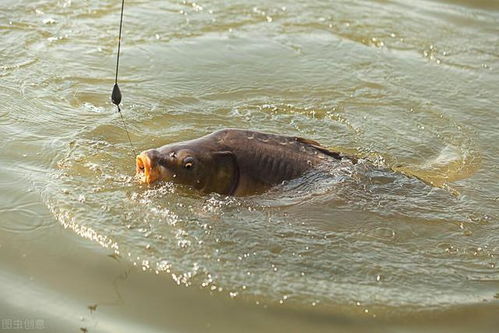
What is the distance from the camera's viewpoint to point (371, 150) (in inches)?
217

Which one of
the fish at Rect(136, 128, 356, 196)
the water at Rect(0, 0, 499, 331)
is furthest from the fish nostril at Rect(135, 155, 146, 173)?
the water at Rect(0, 0, 499, 331)

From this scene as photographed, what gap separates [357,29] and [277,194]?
3896 mm

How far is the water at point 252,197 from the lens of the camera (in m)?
3.78

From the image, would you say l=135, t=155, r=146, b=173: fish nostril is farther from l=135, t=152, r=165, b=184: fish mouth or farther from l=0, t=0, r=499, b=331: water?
l=0, t=0, r=499, b=331: water

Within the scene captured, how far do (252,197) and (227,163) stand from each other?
252mm

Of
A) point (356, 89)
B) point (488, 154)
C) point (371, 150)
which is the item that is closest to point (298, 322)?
point (371, 150)

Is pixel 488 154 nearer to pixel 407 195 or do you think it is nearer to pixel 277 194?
pixel 407 195

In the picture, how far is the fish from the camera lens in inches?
177

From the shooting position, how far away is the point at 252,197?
4559mm

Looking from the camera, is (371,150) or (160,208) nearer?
(160,208)

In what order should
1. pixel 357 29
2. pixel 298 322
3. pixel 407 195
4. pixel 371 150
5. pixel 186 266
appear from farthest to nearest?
1. pixel 357 29
2. pixel 371 150
3. pixel 407 195
4. pixel 186 266
5. pixel 298 322

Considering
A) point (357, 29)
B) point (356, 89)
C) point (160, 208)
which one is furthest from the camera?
point (357, 29)

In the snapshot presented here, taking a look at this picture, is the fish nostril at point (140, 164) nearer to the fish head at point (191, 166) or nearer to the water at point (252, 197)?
the fish head at point (191, 166)

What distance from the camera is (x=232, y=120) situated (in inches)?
227
